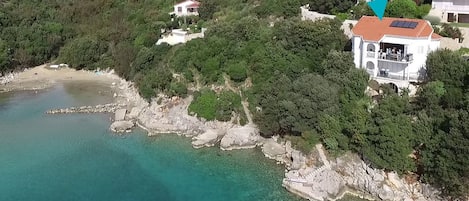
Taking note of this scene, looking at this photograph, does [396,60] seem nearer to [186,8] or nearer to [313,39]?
[313,39]


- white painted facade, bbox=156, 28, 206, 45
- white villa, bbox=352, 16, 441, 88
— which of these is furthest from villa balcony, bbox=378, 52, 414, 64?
white painted facade, bbox=156, 28, 206, 45

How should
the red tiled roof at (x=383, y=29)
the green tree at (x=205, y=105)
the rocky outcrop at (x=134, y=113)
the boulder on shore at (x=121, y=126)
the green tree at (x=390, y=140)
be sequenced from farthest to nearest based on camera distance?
the rocky outcrop at (x=134, y=113)
the boulder on shore at (x=121, y=126)
the green tree at (x=205, y=105)
the red tiled roof at (x=383, y=29)
the green tree at (x=390, y=140)

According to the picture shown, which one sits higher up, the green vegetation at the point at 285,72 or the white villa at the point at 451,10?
the white villa at the point at 451,10

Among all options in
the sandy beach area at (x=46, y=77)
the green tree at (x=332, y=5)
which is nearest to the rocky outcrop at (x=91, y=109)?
the sandy beach area at (x=46, y=77)

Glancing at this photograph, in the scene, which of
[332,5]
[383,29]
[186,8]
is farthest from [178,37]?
[383,29]

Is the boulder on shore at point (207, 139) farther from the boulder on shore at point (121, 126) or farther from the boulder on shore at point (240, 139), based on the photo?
the boulder on shore at point (121, 126)

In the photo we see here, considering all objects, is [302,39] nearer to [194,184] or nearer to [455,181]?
[194,184]

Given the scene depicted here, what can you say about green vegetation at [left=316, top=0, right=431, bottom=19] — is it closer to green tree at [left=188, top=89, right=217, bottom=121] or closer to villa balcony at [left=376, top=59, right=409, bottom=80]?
villa balcony at [left=376, top=59, right=409, bottom=80]
